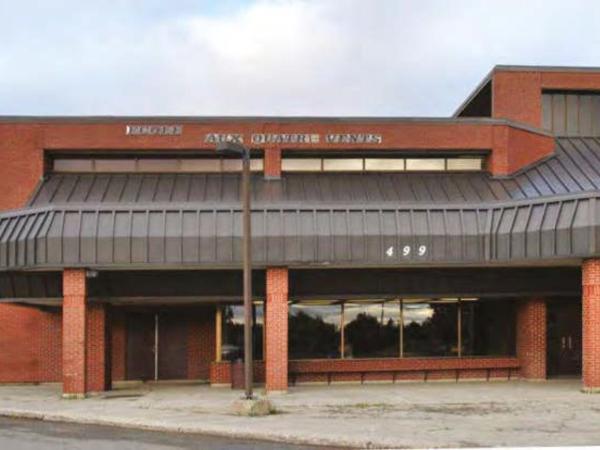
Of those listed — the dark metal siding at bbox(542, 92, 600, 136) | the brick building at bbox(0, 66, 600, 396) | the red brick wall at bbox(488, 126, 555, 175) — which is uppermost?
the dark metal siding at bbox(542, 92, 600, 136)

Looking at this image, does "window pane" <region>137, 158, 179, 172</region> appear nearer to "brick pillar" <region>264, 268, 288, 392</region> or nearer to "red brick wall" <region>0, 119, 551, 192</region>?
"red brick wall" <region>0, 119, 551, 192</region>

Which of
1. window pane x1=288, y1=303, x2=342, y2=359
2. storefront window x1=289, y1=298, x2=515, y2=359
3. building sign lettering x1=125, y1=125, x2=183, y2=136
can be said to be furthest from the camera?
building sign lettering x1=125, y1=125, x2=183, y2=136

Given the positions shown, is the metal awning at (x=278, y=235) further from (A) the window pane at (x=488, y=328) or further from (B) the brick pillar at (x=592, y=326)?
(A) the window pane at (x=488, y=328)

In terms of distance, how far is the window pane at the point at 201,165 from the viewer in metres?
32.8

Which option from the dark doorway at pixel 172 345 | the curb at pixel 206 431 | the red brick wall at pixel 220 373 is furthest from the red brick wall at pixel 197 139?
the curb at pixel 206 431

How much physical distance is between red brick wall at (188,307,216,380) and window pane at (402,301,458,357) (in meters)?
6.69

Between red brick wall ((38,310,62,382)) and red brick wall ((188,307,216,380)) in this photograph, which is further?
red brick wall ((188,307,216,380))

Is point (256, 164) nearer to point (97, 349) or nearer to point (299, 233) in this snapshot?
point (299, 233)

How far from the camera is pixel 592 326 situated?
25.3m

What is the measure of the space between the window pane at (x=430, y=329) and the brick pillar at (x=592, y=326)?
6.85m

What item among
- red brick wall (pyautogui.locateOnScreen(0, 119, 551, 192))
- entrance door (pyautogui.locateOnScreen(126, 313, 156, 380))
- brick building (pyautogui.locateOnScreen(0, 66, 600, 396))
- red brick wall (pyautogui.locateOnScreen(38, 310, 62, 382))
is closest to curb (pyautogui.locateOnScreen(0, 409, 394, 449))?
brick building (pyautogui.locateOnScreen(0, 66, 600, 396))

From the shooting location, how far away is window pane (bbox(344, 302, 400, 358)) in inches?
1229

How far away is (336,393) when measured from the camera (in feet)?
87.7

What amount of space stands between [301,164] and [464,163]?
5587 millimetres
